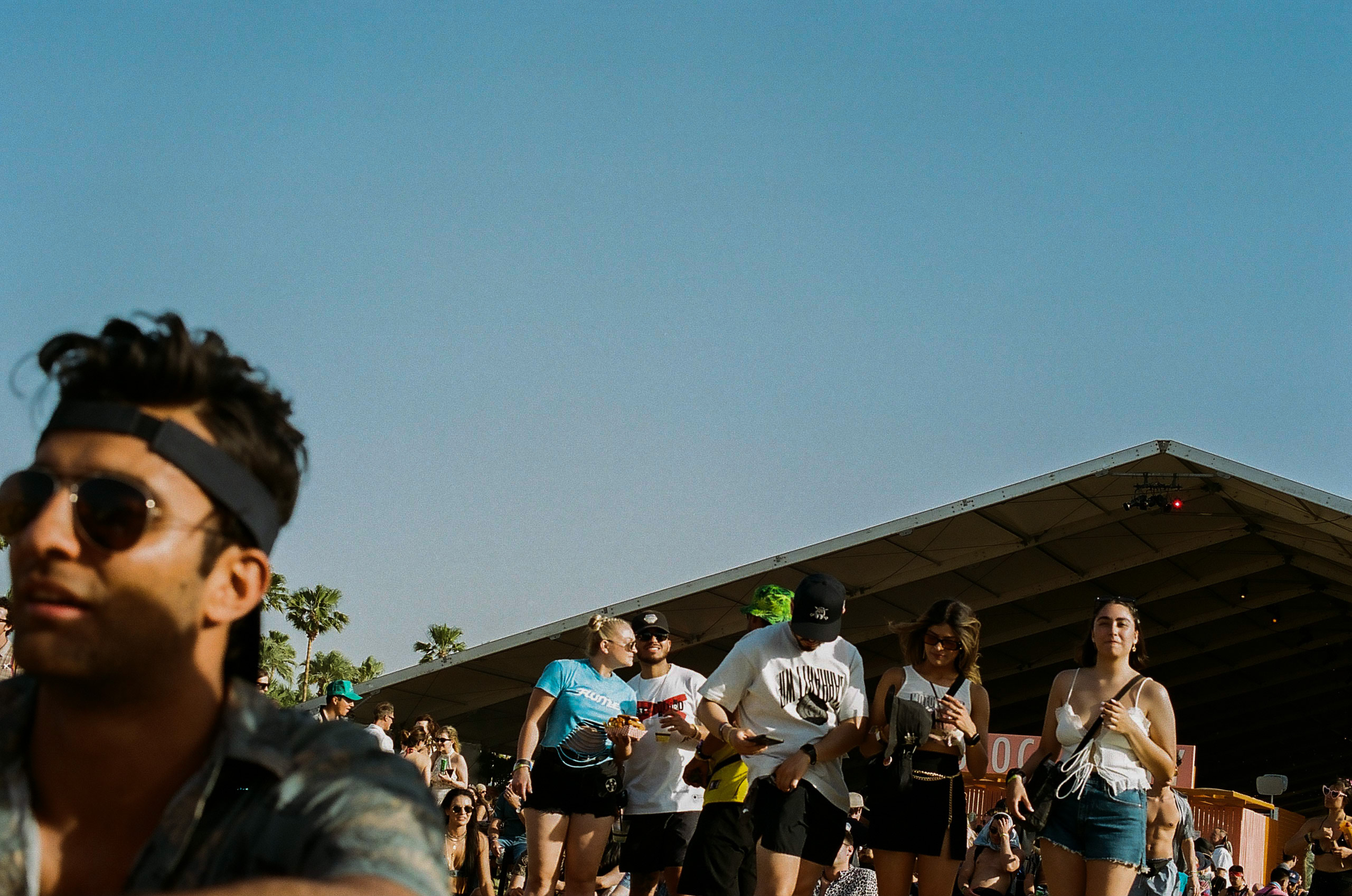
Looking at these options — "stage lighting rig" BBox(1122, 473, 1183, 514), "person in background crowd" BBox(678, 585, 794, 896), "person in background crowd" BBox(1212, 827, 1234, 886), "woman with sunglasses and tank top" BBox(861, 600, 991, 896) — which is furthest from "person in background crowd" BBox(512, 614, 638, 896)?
"stage lighting rig" BBox(1122, 473, 1183, 514)

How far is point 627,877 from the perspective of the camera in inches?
384

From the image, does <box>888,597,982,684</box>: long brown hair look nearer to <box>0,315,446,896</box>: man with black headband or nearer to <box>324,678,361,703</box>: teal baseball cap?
<box>0,315,446,896</box>: man with black headband

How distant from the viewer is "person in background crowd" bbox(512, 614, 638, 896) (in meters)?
7.32

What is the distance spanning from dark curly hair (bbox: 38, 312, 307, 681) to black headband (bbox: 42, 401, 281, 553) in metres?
0.02

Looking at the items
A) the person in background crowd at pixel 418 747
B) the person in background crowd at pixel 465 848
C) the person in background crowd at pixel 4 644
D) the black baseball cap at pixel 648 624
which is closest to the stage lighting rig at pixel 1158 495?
the person in background crowd at pixel 418 747

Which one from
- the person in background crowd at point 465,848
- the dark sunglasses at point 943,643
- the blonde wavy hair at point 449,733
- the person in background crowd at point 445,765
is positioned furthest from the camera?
the blonde wavy hair at point 449,733

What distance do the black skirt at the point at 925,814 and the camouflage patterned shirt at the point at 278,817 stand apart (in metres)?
4.80

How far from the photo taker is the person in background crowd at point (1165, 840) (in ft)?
26.1

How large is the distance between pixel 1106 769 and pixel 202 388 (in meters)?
5.14

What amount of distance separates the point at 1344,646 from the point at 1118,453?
1891 cm

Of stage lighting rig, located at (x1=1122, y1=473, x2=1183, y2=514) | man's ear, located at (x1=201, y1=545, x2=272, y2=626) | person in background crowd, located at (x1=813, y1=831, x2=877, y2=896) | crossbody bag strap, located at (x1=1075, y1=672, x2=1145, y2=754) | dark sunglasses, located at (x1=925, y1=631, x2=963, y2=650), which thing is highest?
stage lighting rig, located at (x1=1122, y1=473, x2=1183, y2=514)

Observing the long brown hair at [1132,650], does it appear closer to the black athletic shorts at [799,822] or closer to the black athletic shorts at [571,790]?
the black athletic shorts at [799,822]

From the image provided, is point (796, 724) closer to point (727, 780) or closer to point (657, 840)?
point (727, 780)

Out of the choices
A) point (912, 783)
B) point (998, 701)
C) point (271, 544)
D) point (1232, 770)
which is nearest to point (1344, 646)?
point (998, 701)
